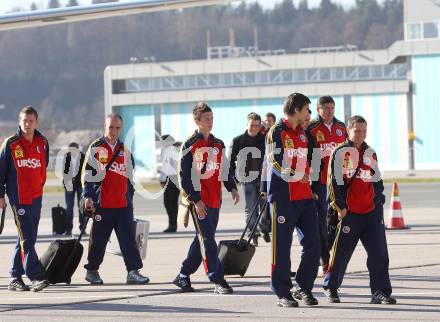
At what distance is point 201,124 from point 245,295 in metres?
1.71

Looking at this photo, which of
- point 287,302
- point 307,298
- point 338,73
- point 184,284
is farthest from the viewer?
point 338,73

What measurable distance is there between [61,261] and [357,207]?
11.6 feet

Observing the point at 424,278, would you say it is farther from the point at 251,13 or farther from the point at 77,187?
the point at 251,13

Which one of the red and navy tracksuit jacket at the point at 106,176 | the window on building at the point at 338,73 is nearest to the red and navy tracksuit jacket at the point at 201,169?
the red and navy tracksuit jacket at the point at 106,176

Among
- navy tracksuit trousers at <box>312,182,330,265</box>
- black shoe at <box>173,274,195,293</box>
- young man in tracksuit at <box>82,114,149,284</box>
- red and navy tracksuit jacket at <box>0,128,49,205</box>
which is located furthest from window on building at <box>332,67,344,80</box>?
black shoe at <box>173,274,195,293</box>

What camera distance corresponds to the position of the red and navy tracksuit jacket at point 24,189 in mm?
11938

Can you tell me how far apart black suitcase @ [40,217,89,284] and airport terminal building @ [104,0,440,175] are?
54.3m

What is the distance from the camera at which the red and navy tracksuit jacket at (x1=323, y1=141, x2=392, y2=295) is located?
10453 mm

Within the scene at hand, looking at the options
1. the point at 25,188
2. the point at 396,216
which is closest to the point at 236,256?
the point at 25,188

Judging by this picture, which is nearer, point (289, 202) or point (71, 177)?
point (289, 202)

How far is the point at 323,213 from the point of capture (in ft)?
41.0

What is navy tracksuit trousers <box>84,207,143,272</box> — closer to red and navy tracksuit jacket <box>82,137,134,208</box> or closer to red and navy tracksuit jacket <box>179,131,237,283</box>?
red and navy tracksuit jacket <box>82,137,134,208</box>

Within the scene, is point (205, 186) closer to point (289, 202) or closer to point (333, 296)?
point (289, 202)

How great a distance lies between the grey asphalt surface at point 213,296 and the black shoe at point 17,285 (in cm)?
15
